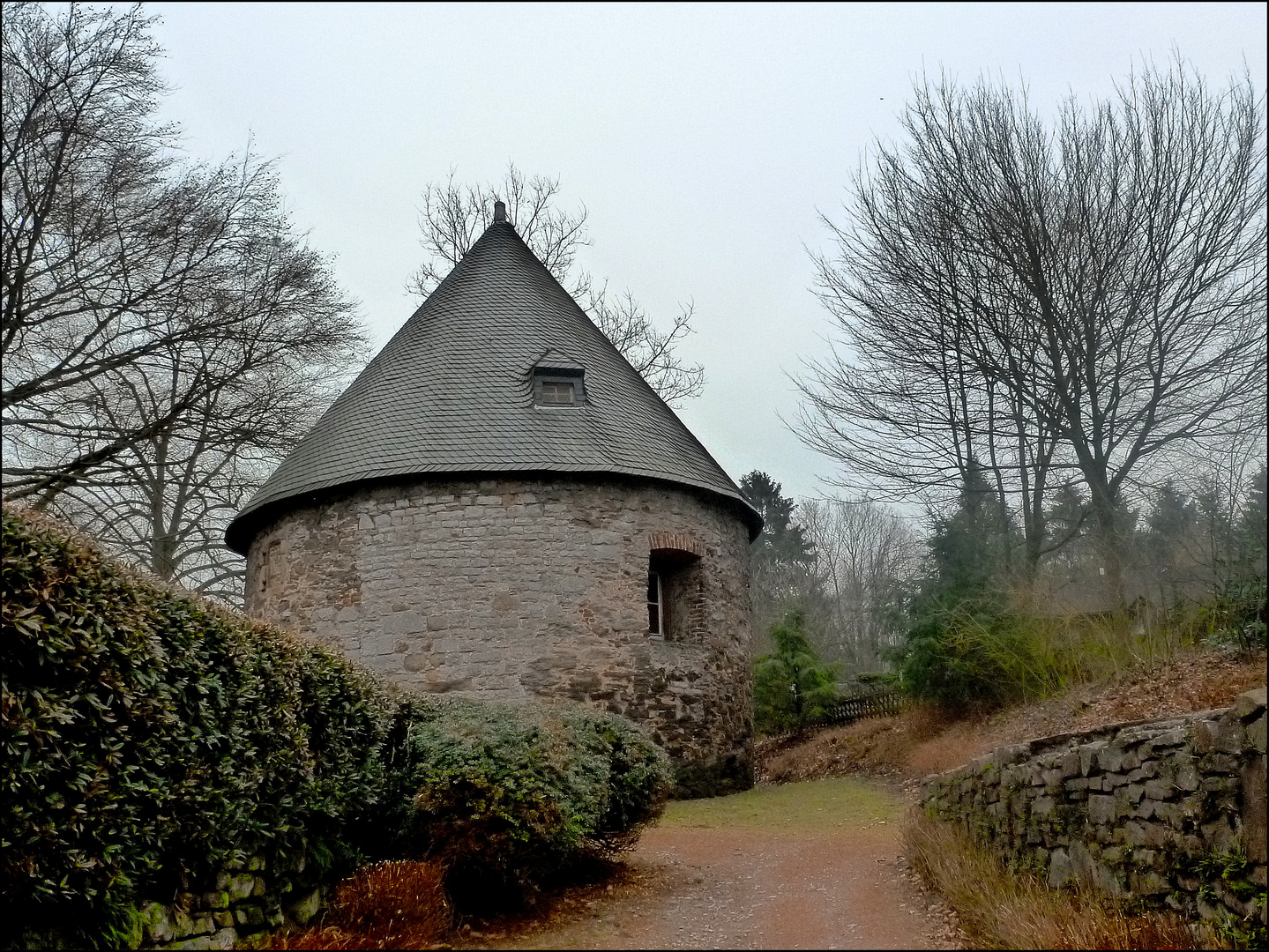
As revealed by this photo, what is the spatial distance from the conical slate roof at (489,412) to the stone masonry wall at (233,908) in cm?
629

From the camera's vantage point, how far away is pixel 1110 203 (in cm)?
1330

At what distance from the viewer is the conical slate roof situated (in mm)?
12062

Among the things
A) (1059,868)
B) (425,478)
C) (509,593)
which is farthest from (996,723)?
(425,478)

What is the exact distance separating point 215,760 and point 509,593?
20.9ft

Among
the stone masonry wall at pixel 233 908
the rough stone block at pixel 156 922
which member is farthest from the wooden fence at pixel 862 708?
the rough stone block at pixel 156 922

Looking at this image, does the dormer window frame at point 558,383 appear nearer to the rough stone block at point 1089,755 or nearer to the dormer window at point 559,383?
the dormer window at point 559,383

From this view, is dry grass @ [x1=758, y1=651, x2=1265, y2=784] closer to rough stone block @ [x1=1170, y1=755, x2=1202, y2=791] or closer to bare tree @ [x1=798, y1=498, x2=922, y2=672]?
rough stone block @ [x1=1170, y1=755, x2=1202, y2=791]

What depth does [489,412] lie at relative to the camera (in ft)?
41.4

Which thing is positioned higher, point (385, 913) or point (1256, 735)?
point (1256, 735)

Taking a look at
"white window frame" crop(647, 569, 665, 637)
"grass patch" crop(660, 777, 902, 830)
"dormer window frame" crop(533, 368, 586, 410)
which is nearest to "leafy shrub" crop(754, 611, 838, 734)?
"grass patch" crop(660, 777, 902, 830)

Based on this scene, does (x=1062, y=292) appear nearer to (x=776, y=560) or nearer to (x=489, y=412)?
(x=489, y=412)

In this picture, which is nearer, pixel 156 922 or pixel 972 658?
pixel 156 922

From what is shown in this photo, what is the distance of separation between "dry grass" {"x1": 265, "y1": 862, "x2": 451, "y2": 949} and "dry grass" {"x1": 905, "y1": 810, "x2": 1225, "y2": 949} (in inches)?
118

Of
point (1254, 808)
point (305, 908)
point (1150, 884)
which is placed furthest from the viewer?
point (305, 908)
